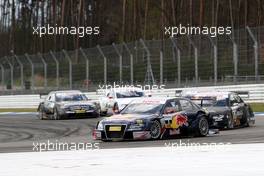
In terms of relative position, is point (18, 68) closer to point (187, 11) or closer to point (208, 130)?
point (187, 11)

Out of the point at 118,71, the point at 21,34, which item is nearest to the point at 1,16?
the point at 21,34

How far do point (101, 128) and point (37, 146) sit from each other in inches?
69.8

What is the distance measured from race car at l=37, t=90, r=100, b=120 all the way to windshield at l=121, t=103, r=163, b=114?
11587 mm

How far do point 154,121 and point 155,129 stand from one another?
0.19 meters

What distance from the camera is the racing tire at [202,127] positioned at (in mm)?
18328

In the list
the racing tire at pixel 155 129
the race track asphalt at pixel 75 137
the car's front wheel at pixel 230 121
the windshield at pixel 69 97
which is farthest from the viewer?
the windshield at pixel 69 97

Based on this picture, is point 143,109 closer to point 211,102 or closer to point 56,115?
point 211,102

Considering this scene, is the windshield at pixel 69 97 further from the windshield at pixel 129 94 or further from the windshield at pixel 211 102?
the windshield at pixel 211 102

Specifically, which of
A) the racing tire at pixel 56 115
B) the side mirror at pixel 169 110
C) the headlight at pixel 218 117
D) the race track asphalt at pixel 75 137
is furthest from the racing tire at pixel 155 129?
the racing tire at pixel 56 115

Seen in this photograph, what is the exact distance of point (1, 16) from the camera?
98750mm

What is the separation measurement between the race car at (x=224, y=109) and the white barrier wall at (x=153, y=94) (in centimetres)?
1093

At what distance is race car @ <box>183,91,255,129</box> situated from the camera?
20875 mm

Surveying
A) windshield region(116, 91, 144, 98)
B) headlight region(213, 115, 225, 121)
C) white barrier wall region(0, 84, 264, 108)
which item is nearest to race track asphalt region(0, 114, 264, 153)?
headlight region(213, 115, 225, 121)

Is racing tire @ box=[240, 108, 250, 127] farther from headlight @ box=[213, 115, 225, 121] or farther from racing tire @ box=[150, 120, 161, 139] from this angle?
racing tire @ box=[150, 120, 161, 139]
